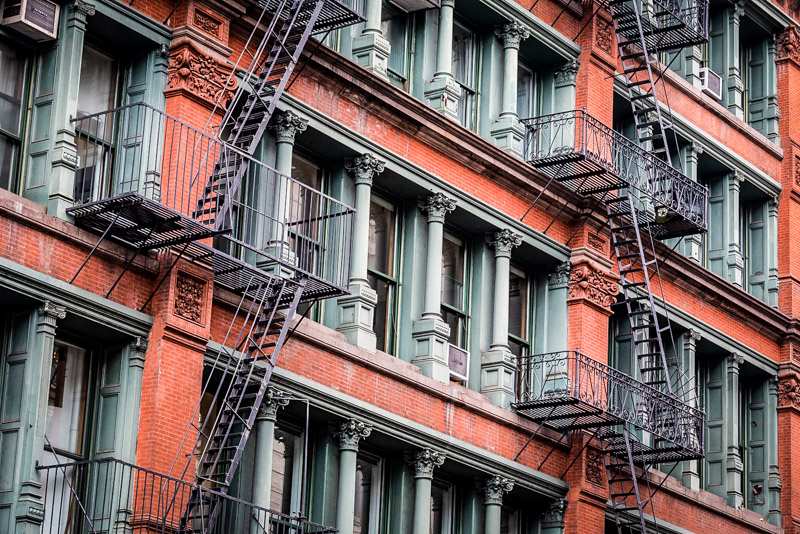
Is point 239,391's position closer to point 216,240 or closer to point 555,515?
point 216,240

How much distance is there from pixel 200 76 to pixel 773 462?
691 inches

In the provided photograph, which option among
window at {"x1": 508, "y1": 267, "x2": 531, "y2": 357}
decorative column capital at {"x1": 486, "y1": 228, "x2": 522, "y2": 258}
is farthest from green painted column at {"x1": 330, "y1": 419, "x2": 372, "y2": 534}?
window at {"x1": 508, "y1": 267, "x2": 531, "y2": 357}

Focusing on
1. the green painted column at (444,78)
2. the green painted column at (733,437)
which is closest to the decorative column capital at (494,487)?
the green painted column at (444,78)

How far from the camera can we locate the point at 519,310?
103ft

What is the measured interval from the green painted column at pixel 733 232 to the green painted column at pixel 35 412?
61.2ft

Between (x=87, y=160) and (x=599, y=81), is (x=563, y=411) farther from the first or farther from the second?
(x=87, y=160)

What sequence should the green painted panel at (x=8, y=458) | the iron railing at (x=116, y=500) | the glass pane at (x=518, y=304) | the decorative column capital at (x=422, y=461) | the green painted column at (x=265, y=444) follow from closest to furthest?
the green painted panel at (x=8, y=458)
the iron railing at (x=116, y=500)
the green painted column at (x=265, y=444)
the decorative column capital at (x=422, y=461)
the glass pane at (x=518, y=304)

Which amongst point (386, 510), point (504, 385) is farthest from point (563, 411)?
point (386, 510)

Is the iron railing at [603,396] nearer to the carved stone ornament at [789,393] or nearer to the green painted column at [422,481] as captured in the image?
the green painted column at [422,481]

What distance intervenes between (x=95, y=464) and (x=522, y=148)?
12.1 metres

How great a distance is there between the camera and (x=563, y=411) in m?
29.6

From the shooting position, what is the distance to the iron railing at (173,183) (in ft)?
73.1

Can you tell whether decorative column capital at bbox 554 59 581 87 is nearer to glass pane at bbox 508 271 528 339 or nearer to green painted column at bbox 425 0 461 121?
green painted column at bbox 425 0 461 121

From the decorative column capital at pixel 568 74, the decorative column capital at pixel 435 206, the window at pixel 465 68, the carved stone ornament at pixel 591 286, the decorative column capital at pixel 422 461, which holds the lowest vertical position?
the decorative column capital at pixel 422 461
